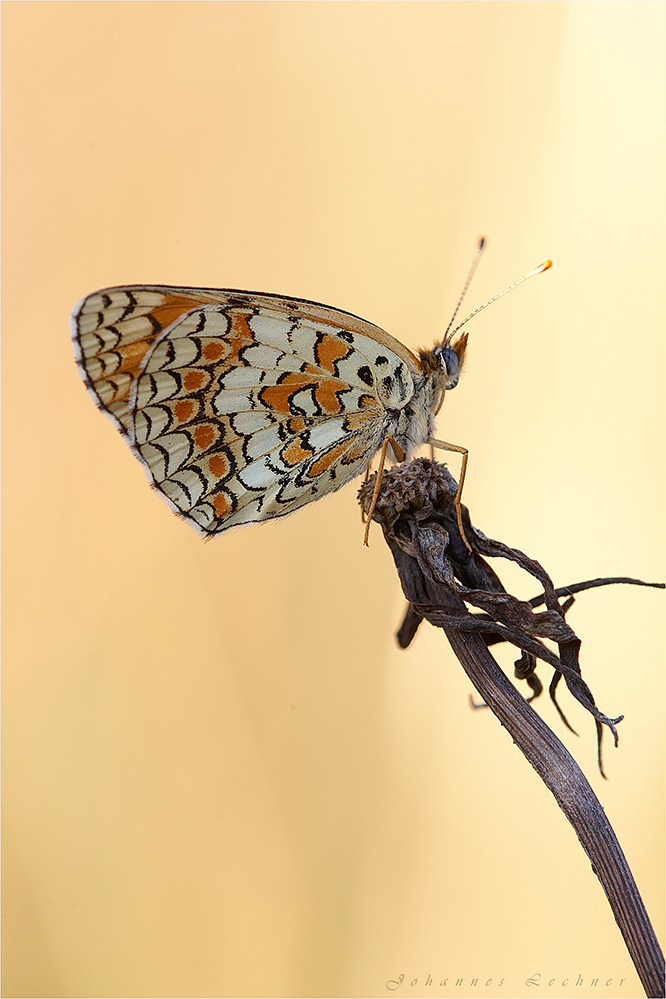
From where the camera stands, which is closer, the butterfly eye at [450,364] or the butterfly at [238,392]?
the butterfly at [238,392]

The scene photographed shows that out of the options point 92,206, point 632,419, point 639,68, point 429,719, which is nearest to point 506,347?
point 632,419

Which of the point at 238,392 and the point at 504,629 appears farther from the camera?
A: the point at 238,392

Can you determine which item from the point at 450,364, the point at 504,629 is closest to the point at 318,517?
the point at 450,364

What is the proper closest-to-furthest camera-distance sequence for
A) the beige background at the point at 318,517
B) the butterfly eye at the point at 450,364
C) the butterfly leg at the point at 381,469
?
the butterfly leg at the point at 381,469
the butterfly eye at the point at 450,364
the beige background at the point at 318,517

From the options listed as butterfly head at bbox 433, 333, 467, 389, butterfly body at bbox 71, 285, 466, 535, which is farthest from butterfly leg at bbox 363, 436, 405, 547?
butterfly head at bbox 433, 333, 467, 389

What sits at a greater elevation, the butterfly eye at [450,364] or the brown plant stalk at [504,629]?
the butterfly eye at [450,364]

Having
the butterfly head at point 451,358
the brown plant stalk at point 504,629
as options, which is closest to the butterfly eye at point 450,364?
the butterfly head at point 451,358

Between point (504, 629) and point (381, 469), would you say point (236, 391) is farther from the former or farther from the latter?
point (504, 629)

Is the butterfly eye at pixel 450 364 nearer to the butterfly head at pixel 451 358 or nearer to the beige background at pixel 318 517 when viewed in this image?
the butterfly head at pixel 451 358
